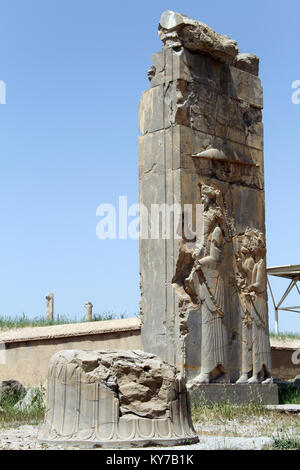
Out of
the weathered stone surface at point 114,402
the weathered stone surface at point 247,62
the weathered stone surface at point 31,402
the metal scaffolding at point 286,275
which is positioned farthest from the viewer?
the metal scaffolding at point 286,275

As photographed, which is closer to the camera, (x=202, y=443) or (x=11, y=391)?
(x=202, y=443)

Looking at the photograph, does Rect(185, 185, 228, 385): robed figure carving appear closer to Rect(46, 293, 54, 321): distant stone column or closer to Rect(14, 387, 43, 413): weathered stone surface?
Rect(14, 387, 43, 413): weathered stone surface

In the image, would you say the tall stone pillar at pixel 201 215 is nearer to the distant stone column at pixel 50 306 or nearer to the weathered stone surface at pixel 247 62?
the weathered stone surface at pixel 247 62

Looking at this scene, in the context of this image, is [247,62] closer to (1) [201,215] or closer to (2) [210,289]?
(1) [201,215]

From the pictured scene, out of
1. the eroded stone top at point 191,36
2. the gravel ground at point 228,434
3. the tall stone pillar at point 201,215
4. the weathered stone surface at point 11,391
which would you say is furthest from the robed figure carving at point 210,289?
the weathered stone surface at point 11,391

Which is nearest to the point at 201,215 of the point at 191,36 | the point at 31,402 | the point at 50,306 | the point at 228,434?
the point at 191,36

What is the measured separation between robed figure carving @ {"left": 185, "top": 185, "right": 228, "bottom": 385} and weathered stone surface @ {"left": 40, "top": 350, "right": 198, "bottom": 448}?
2893 mm

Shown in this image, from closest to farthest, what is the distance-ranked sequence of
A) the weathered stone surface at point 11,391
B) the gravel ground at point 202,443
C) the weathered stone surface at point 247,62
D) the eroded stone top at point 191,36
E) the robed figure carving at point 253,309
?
1. the gravel ground at point 202,443
2. the weathered stone surface at point 11,391
3. the eroded stone top at point 191,36
4. the robed figure carving at point 253,309
5. the weathered stone surface at point 247,62

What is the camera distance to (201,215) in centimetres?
1030

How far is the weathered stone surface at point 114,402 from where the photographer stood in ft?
21.4

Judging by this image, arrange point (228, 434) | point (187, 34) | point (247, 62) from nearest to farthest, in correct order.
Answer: point (228, 434), point (187, 34), point (247, 62)

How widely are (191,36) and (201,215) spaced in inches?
103

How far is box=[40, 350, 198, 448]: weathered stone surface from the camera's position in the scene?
6.51 metres

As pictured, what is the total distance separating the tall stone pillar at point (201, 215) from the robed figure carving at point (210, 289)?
1cm
